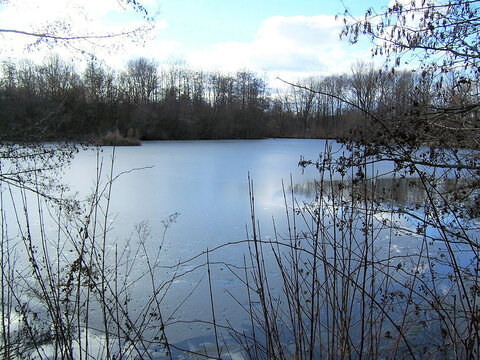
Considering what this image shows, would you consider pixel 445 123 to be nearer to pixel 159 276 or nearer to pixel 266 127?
pixel 159 276

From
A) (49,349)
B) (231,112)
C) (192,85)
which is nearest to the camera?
(49,349)

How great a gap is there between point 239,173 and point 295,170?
171 cm

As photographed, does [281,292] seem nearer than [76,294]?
No

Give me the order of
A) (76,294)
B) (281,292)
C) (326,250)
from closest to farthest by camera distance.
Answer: (76,294)
(281,292)
(326,250)

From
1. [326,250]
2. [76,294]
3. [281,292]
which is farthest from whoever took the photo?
[326,250]

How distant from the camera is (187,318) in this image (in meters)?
2.71

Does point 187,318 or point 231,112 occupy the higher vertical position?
point 231,112

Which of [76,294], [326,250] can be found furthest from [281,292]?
[76,294]

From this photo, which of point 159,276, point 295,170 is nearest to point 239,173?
point 295,170

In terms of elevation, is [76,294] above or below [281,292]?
above

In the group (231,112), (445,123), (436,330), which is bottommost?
(436,330)

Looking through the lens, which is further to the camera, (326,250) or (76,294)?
(326,250)

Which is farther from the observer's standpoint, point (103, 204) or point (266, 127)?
point (266, 127)

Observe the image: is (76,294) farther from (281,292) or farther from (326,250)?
(326,250)
